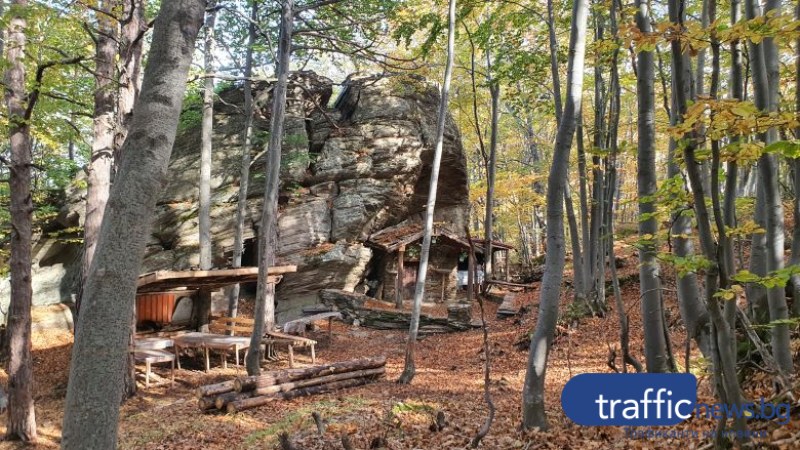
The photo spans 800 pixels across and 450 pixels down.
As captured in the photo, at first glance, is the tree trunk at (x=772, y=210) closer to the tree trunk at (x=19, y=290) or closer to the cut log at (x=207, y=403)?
the cut log at (x=207, y=403)

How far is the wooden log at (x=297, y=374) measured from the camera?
8.09 metres

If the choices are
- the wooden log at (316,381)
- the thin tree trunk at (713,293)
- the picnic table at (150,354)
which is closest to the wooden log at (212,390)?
the wooden log at (316,381)

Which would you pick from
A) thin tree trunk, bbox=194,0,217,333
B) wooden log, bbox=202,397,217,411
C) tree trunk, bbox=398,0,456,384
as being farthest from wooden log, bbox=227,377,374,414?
thin tree trunk, bbox=194,0,217,333

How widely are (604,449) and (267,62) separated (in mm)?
20261

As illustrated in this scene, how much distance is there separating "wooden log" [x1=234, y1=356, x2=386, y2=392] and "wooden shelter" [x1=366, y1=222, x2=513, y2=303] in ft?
31.2

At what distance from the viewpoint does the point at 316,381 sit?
898cm

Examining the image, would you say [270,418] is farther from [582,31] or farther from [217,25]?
[217,25]

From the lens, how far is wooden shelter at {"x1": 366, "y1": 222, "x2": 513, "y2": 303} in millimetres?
19906

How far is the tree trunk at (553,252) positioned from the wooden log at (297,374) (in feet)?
16.4

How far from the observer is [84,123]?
2023cm

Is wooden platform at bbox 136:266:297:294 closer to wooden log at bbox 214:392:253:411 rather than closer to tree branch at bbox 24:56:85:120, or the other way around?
wooden log at bbox 214:392:253:411

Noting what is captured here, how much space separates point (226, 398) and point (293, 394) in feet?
4.07

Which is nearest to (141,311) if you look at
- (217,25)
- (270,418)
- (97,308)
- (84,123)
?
(270,418)

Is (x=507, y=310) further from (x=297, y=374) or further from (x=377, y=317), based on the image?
(x=297, y=374)
